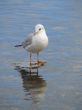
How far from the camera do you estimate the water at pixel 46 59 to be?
9508 millimetres

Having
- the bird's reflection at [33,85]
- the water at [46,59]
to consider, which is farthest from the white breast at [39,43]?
the bird's reflection at [33,85]

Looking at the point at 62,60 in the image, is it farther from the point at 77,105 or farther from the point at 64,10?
the point at 64,10

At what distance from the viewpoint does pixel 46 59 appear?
40.3 feet

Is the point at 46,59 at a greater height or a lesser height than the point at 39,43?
lesser

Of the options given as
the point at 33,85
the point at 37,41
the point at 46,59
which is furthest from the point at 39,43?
the point at 33,85

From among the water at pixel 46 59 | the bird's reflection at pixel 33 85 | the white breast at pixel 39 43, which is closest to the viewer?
the water at pixel 46 59

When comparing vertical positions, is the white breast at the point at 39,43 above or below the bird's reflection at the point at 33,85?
above

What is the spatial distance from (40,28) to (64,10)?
647 cm

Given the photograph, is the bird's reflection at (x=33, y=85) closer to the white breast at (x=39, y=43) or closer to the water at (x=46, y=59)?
the water at (x=46, y=59)

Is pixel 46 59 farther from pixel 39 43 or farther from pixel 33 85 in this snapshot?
pixel 33 85

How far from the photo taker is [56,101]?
9.44 meters

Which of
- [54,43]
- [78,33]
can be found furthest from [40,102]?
[78,33]

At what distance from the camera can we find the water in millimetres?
9508

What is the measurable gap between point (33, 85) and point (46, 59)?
73.5 inches
